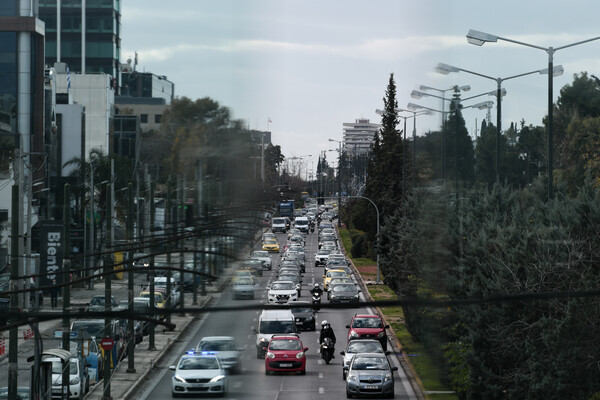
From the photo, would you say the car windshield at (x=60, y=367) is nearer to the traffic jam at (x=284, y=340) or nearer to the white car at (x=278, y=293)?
the traffic jam at (x=284, y=340)

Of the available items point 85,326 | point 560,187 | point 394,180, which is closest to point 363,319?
point 394,180

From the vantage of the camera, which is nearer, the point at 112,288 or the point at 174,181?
the point at 174,181

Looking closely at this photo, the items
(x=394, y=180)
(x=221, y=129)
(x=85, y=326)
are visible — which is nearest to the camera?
(x=221, y=129)

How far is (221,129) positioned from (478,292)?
7.08m

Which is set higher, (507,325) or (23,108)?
(23,108)

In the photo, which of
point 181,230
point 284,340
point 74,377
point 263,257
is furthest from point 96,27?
point 74,377

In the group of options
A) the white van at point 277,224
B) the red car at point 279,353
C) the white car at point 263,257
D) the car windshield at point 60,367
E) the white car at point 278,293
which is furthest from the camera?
the car windshield at point 60,367

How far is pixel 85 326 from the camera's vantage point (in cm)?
1628

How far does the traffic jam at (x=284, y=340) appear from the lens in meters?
3.49

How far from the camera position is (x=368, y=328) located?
18.5 meters

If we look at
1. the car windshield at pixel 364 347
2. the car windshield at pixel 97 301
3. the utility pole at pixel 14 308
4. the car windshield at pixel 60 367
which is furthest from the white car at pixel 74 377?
the car windshield at pixel 364 347

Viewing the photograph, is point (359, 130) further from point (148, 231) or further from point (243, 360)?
point (243, 360)

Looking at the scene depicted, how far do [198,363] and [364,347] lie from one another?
12266mm

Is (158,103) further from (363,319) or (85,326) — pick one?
(363,319)
